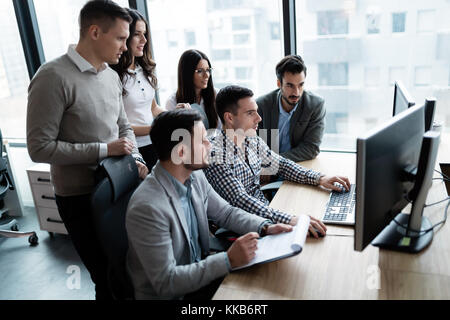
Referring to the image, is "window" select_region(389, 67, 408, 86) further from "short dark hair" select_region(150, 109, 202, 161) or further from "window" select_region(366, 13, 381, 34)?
"short dark hair" select_region(150, 109, 202, 161)

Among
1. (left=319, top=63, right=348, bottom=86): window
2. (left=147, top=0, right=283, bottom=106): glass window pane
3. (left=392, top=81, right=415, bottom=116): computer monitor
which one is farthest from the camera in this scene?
(left=147, top=0, right=283, bottom=106): glass window pane

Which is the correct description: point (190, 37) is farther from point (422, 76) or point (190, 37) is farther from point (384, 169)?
point (384, 169)

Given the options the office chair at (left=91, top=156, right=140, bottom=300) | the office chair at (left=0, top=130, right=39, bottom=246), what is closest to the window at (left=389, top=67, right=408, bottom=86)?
the office chair at (left=91, top=156, right=140, bottom=300)

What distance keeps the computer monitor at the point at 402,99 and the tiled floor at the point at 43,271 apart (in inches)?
78.5

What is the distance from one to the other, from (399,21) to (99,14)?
1936 millimetres

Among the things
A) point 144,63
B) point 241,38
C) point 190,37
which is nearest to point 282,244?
point 144,63

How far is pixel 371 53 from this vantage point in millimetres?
2764

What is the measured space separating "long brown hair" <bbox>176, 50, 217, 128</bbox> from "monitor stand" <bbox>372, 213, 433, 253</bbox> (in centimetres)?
137

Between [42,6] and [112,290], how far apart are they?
3.03m

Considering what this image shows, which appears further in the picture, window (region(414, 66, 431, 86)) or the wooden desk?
window (region(414, 66, 431, 86))

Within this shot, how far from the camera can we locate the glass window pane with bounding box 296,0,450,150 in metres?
2.62

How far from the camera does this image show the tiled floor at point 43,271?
98.1 inches

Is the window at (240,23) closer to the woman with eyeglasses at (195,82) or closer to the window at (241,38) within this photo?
the window at (241,38)

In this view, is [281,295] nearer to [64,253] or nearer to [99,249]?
[99,249]
